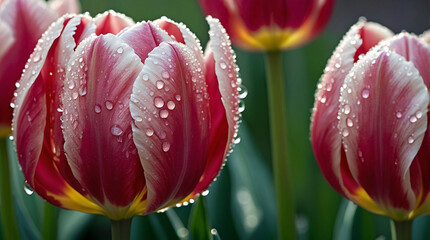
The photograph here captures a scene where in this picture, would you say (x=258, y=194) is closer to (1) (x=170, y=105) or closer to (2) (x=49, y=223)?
(2) (x=49, y=223)

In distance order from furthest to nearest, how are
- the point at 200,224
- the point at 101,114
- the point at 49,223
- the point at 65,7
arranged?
the point at 49,223
the point at 65,7
the point at 200,224
the point at 101,114

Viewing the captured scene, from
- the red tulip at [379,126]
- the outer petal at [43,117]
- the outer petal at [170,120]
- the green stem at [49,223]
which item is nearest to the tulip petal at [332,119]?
the red tulip at [379,126]

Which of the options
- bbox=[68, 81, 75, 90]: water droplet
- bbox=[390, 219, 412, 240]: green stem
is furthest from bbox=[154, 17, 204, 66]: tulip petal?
bbox=[390, 219, 412, 240]: green stem

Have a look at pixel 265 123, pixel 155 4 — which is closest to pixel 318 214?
pixel 265 123

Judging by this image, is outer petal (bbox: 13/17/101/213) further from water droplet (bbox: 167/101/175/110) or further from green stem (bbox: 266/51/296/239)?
green stem (bbox: 266/51/296/239)

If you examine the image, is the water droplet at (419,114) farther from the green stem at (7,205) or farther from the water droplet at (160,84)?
the green stem at (7,205)

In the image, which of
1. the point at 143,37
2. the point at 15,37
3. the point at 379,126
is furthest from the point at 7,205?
the point at 379,126
